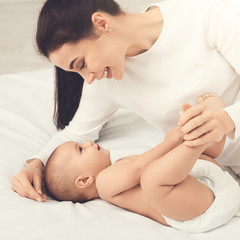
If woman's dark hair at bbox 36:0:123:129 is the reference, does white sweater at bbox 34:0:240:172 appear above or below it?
below

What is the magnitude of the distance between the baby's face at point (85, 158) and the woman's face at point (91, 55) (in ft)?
1.03

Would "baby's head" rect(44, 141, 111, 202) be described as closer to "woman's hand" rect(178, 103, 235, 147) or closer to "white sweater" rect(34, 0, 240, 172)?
"white sweater" rect(34, 0, 240, 172)

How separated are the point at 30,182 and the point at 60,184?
11cm

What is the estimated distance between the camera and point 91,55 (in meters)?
1.44

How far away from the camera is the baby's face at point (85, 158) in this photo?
1627 millimetres

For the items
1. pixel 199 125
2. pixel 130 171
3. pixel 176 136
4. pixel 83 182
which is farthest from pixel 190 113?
pixel 83 182

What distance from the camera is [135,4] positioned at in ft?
15.7

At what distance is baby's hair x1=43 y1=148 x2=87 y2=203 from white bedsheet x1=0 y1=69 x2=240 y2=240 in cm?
4

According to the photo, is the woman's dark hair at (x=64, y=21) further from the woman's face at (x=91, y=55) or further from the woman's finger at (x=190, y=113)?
the woman's finger at (x=190, y=113)

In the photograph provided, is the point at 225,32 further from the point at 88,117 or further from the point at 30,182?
the point at 30,182

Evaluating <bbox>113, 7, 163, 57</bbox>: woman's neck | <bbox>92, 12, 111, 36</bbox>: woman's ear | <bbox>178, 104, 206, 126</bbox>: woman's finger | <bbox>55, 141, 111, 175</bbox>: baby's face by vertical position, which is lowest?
<bbox>55, 141, 111, 175</bbox>: baby's face

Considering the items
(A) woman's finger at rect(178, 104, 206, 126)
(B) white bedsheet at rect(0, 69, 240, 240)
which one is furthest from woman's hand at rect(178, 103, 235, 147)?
(B) white bedsheet at rect(0, 69, 240, 240)

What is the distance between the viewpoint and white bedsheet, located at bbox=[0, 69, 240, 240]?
1371 mm

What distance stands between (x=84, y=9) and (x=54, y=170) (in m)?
0.58
